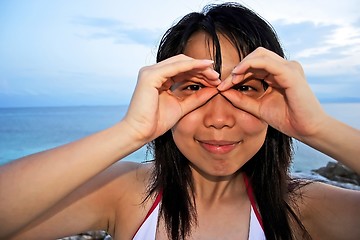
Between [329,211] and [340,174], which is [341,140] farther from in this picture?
[340,174]

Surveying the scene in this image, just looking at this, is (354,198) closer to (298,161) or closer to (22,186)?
(22,186)

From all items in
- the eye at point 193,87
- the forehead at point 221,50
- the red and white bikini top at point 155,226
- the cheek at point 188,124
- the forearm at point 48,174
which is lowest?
the red and white bikini top at point 155,226

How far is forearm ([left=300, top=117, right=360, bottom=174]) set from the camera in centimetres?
176

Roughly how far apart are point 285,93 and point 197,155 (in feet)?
2.31

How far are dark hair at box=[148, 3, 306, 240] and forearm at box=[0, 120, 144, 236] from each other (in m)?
0.85

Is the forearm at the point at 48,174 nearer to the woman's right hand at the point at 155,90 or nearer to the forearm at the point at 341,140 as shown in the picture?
the woman's right hand at the point at 155,90

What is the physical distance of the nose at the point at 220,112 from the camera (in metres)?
2.04

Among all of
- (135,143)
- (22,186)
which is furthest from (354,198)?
(22,186)

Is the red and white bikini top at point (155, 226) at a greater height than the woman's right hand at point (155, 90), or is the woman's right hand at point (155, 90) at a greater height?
the woman's right hand at point (155, 90)

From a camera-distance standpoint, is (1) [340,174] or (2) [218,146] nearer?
(2) [218,146]

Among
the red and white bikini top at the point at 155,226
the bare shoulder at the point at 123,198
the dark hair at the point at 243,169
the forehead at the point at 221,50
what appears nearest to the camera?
the forehead at the point at 221,50

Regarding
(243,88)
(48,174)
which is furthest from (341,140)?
(48,174)

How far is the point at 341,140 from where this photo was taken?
1773mm

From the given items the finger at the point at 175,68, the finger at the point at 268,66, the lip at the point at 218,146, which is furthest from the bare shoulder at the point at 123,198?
the finger at the point at 268,66
